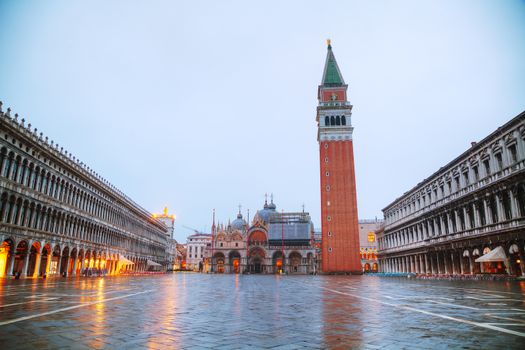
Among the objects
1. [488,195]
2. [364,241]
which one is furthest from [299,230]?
[488,195]

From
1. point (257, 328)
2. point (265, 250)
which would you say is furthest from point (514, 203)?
point (265, 250)

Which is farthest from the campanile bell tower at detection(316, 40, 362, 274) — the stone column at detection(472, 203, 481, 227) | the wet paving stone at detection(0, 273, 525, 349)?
the wet paving stone at detection(0, 273, 525, 349)

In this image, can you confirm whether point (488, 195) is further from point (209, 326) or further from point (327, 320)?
point (209, 326)

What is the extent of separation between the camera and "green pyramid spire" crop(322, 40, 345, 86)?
7581cm

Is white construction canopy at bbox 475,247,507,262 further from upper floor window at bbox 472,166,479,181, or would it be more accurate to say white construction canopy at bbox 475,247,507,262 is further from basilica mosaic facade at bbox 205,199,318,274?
basilica mosaic facade at bbox 205,199,318,274

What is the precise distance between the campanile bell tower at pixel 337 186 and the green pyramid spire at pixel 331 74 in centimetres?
185

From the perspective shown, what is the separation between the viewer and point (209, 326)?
272 inches

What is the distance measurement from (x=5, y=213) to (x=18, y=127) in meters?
6.93

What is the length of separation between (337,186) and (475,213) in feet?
111

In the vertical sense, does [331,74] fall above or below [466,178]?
above

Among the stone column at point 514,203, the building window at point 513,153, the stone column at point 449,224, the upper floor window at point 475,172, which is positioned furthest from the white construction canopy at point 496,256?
the stone column at point 449,224

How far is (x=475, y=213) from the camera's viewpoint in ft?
113

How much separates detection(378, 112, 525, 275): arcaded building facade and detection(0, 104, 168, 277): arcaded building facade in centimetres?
3843

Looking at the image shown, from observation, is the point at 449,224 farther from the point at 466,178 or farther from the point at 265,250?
the point at 265,250
